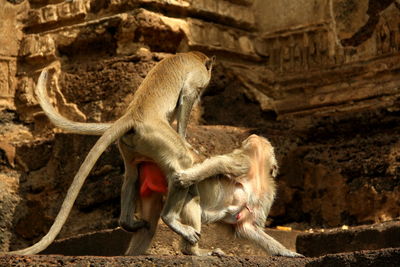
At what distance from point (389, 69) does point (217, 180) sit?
3.30 meters

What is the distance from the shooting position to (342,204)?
11328 mm

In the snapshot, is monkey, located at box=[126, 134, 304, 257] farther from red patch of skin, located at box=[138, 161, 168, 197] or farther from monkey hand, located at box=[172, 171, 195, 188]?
red patch of skin, located at box=[138, 161, 168, 197]

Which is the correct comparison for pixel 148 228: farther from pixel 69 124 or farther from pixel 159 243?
pixel 69 124

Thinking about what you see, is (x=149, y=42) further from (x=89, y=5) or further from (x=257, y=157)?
(x=257, y=157)

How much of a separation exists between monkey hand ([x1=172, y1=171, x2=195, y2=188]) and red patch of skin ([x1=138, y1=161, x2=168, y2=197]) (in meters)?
0.16

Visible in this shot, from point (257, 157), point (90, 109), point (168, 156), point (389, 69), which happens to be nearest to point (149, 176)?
point (168, 156)

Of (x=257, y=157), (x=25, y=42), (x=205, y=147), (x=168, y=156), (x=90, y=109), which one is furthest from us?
(x=25, y=42)

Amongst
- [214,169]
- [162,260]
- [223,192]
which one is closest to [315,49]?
Result: [223,192]

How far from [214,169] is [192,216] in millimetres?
402

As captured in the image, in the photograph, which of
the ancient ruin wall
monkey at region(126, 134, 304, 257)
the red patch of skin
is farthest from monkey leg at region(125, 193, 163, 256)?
the ancient ruin wall

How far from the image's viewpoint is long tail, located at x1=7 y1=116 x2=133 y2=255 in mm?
8188

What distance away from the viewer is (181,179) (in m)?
8.67

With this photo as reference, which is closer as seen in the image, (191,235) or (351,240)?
(191,235)

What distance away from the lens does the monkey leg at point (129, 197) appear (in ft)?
29.1
